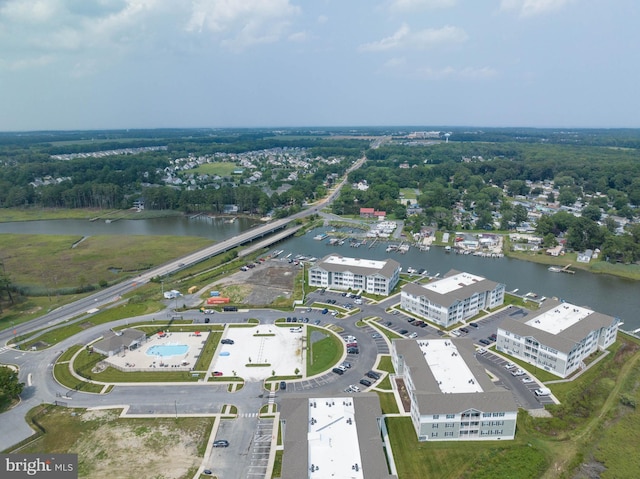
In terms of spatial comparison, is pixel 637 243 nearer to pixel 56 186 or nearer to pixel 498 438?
pixel 498 438

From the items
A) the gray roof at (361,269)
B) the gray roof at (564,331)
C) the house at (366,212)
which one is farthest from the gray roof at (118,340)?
the house at (366,212)

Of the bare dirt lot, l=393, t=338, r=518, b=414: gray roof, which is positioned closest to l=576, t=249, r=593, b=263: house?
l=393, t=338, r=518, b=414: gray roof

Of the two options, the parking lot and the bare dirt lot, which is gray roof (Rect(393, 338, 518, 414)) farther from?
the bare dirt lot

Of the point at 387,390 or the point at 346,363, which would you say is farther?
the point at 346,363

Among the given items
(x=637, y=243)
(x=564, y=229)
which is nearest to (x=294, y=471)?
(x=637, y=243)

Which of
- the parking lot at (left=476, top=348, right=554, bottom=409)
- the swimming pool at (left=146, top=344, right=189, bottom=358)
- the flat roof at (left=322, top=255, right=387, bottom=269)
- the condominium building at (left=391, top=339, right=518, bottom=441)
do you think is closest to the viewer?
the condominium building at (left=391, top=339, right=518, bottom=441)

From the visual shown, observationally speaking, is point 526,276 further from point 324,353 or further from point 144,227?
point 144,227
